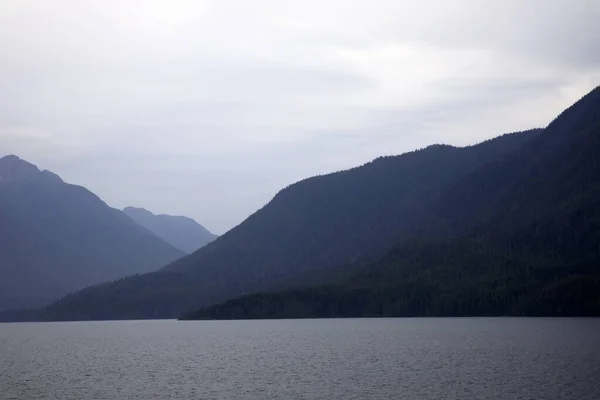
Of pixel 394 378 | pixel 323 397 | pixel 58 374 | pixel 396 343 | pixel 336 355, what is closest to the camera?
pixel 323 397

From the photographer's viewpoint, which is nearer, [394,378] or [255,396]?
[255,396]

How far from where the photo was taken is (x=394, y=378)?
106 meters

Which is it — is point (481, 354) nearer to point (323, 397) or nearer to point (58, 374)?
point (323, 397)

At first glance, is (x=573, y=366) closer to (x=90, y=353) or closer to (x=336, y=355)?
(x=336, y=355)

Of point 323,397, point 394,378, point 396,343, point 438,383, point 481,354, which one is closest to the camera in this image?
point 323,397

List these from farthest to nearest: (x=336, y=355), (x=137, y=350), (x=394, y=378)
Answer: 1. (x=137, y=350)
2. (x=336, y=355)
3. (x=394, y=378)

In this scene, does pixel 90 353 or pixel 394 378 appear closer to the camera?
pixel 394 378

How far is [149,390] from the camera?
333 ft

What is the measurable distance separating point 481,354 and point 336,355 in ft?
96.0

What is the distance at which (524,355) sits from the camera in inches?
5167

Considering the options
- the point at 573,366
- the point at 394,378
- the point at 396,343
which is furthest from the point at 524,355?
the point at 396,343

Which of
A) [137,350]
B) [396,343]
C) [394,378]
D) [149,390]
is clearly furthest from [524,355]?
[137,350]

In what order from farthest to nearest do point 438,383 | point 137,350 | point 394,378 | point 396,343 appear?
point 137,350
point 396,343
point 394,378
point 438,383

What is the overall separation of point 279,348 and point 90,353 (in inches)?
1867
